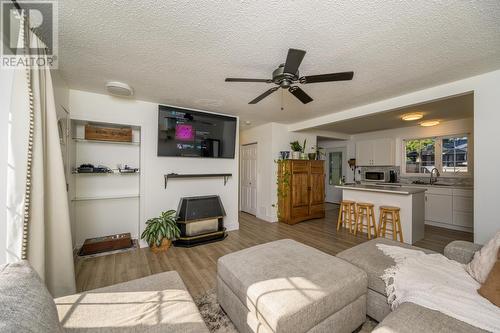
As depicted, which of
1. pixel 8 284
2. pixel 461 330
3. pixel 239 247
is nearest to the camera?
pixel 8 284

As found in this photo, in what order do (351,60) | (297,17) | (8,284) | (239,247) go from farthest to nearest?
(239,247), (351,60), (297,17), (8,284)

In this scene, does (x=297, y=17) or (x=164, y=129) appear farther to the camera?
(x=164, y=129)

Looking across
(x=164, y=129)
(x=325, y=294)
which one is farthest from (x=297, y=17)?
(x=164, y=129)

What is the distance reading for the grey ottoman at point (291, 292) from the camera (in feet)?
4.14

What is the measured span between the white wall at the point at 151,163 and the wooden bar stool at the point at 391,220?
2.82 metres

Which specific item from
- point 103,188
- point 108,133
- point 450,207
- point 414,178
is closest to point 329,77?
point 108,133

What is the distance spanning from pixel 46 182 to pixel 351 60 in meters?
3.04

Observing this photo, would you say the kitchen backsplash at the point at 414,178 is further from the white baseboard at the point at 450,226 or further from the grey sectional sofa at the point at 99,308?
the grey sectional sofa at the point at 99,308

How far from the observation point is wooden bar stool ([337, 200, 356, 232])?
4155 mm

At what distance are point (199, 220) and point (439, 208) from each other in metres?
5.17

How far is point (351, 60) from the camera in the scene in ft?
6.80

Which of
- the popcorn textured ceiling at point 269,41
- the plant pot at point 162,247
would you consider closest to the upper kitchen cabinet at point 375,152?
the popcorn textured ceiling at point 269,41

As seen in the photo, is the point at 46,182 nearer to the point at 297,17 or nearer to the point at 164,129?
the point at 164,129

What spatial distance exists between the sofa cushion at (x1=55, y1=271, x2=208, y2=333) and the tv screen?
2466 millimetres
